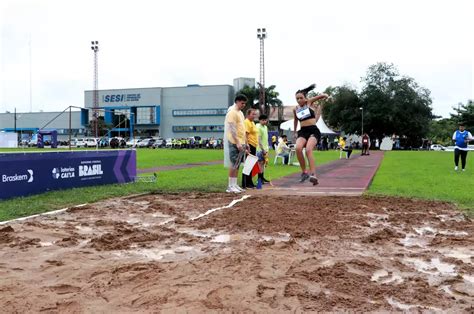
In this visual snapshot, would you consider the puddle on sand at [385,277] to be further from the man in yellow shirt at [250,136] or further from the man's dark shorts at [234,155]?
the man in yellow shirt at [250,136]

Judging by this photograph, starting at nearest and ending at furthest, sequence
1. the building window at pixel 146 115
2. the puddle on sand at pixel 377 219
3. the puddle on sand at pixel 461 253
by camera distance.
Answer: the puddle on sand at pixel 461 253 → the puddle on sand at pixel 377 219 → the building window at pixel 146 115

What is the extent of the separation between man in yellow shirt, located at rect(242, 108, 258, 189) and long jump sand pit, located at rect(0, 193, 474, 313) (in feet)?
12.0

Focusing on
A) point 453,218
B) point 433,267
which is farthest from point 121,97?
point 433,267

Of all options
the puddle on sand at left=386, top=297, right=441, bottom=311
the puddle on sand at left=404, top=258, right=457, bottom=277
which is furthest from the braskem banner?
the puddle on sand at left=386, top=297, right=441, bottom=311

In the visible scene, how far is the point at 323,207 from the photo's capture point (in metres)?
7.91

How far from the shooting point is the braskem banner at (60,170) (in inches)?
369

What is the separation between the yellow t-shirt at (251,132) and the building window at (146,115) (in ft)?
269

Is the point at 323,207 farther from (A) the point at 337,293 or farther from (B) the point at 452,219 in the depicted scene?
(A) the point at 337,293

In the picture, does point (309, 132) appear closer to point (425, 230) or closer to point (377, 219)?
point (377, 219)

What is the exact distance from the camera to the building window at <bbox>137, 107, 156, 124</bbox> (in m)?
91.9

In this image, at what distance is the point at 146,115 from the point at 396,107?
157 ft

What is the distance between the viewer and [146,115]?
92.2 metres

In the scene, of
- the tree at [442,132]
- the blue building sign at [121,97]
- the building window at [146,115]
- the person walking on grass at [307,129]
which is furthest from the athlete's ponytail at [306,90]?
the tree at [442,132]

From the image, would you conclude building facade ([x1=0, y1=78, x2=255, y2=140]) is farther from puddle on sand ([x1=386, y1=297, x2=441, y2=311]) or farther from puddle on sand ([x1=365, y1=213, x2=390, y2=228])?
puddle on sand ([x1=386, y1=297, x2=441, y2=311])
